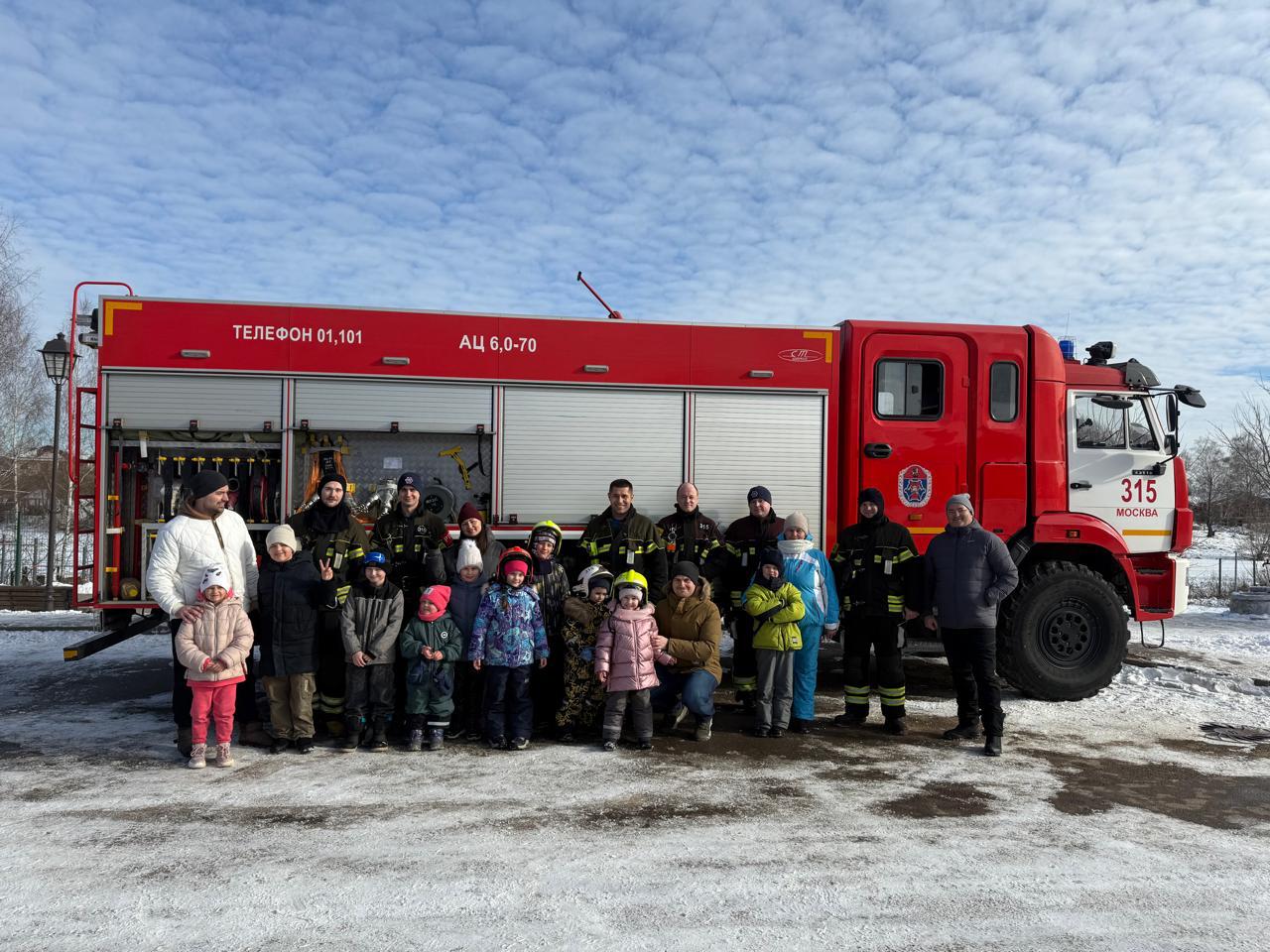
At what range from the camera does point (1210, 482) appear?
28.8 meters

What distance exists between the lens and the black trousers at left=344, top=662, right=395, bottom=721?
16.5 ft

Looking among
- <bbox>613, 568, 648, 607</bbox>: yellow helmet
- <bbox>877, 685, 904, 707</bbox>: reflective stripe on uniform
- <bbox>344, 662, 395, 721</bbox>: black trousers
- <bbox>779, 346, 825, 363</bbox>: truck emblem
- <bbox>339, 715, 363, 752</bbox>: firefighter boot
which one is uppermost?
<bbox>779, 346, 825, 363</bbox>: truck emblem

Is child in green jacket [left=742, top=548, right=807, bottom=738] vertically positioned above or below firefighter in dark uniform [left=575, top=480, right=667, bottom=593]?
below

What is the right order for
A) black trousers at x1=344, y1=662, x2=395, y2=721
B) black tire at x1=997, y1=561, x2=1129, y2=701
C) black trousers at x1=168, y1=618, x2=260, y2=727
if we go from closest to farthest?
black trousers at x1=168, y1=618, x2=260, y2=727 < black trousers at x1=344, y1=662, x2=395, y2=721 < black tire at x1=997, y1=561, x2=1129, y2=701

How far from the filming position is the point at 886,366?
6766 millimetres

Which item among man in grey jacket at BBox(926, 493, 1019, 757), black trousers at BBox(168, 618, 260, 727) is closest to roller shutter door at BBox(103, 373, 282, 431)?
black trousers at BBox(168, 618, 260, 727)

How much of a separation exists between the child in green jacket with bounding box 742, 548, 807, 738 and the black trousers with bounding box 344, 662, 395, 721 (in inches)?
96.6

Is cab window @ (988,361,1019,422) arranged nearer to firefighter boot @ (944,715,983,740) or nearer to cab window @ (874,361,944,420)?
cab window @ (874,361,944,420)

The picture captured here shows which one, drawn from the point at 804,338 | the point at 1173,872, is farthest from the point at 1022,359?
the point at 1173,872

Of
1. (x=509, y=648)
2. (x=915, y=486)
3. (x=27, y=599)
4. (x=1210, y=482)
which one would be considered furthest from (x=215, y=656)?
(x=1210, y=482)

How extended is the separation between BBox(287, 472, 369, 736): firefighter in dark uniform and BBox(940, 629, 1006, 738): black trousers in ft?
13.4

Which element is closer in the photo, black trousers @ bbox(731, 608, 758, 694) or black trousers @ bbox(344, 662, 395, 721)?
black trousers @ bbox(344, 662, 395, 721)

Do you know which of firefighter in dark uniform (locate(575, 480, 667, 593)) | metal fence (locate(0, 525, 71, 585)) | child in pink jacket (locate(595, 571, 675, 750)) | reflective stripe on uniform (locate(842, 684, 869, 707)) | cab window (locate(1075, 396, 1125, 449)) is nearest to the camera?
child in pink jacket (locate(595, 571, 675, 750))

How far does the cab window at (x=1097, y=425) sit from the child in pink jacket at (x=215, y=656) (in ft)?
22.0
